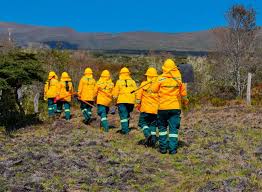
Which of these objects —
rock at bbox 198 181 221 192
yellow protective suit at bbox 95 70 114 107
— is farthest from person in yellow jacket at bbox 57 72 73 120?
rock at bbox 198 181 221 192

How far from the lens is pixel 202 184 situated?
25.2ft

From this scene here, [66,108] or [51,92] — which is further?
[51,92]

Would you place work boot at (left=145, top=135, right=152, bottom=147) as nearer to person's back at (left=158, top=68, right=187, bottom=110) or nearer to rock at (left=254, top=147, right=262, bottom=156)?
person's back at (left=158, top=68, right=187, bottom=110)

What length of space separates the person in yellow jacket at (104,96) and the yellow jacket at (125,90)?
26.6 inches

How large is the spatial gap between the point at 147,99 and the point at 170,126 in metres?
2.26

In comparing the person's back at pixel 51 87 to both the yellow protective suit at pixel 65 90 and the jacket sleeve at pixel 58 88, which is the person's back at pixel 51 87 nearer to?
the jacket sleeve at pixel 58 88

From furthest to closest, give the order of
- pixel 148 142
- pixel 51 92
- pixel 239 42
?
pixel 239 42 → pixel 51 92 → pixel 148 142

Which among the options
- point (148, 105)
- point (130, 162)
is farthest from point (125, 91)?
point (130, 162)

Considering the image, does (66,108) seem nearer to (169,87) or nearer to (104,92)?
(104,92)

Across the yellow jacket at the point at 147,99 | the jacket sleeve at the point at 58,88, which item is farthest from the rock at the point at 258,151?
the jacket sleeve at the point at 58,88

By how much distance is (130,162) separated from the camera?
10094mm

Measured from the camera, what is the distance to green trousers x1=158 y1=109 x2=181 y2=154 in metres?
11.5

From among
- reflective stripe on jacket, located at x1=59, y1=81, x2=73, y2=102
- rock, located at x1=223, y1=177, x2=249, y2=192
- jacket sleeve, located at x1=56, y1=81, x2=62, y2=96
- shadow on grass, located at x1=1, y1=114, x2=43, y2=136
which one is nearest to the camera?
rock, located at x1=223, y1=177, x2=249, y2=192

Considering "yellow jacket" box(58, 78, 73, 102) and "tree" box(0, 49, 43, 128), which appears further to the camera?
"yellow jacket" box(58, 78, 73, 102)
